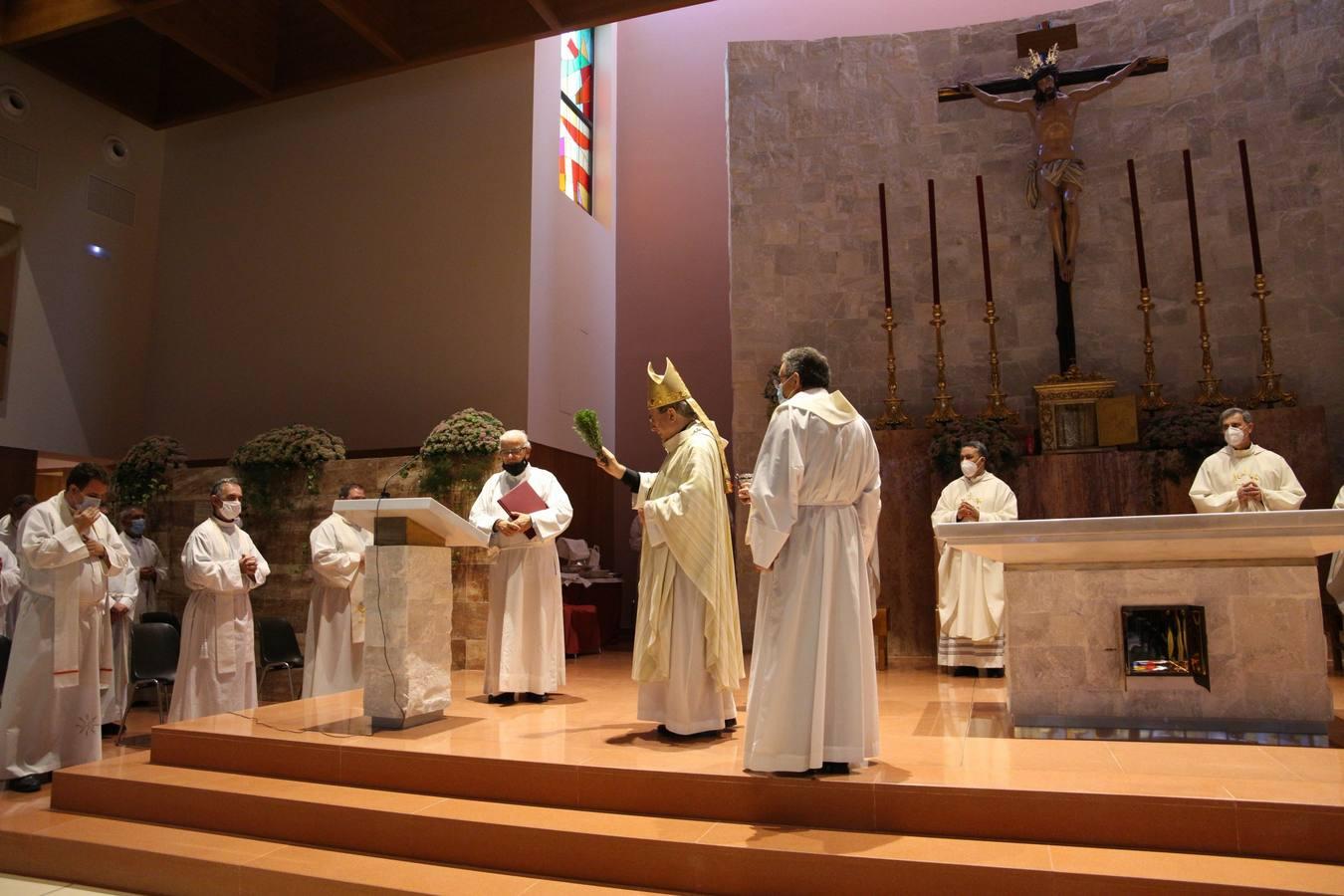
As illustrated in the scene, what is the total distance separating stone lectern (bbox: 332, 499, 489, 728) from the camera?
5102 millimetres

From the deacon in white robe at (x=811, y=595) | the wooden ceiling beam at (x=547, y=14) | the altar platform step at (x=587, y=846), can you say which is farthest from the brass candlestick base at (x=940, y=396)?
the altar platform step at (x=587, y=846)

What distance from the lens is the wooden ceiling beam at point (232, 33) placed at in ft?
33.6

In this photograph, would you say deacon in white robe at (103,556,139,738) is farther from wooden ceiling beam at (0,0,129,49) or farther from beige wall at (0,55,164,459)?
wooden ceiling beam at (0,0,129,49)

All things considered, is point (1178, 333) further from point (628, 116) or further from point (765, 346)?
point (628, 116)

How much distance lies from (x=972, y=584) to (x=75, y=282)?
34.0ft

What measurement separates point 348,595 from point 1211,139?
9.24 meters

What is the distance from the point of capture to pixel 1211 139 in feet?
32.4

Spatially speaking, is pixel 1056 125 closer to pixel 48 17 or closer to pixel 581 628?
pixel 581 628

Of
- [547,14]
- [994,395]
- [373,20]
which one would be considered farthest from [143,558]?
[994,395]

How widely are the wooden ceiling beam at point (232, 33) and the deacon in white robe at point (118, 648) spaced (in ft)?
19.3

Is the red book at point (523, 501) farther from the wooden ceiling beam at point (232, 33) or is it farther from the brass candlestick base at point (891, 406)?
the wooden ceiling beam at point (232, 33)

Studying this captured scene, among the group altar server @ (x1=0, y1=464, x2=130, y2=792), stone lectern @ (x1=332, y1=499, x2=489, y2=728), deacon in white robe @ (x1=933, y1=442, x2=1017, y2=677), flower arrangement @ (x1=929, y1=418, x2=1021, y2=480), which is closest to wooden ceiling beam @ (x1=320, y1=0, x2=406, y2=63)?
altar server @ (x1=0, y1=464, x2=130, y2=792)

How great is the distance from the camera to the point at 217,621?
22.1ft

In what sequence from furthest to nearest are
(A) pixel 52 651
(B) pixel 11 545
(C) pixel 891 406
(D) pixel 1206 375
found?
(C) pixel 891 406 < (D) pixel 1206 375 < (B) pixel 11 545 < (A) pixel 52 651
